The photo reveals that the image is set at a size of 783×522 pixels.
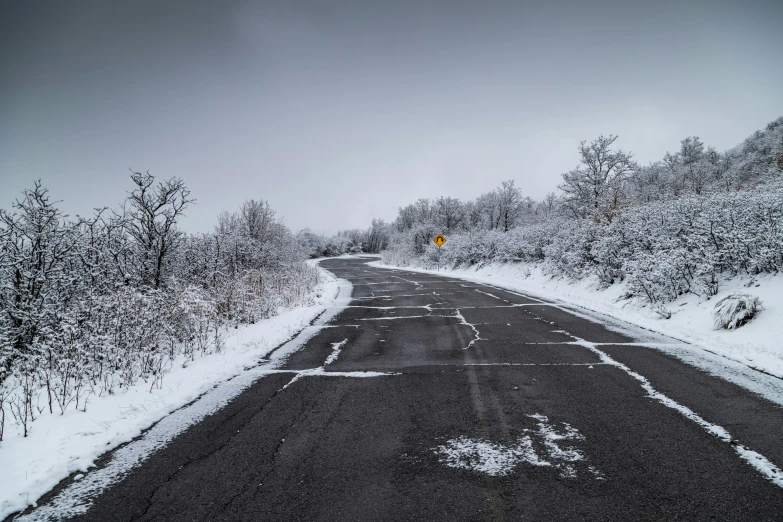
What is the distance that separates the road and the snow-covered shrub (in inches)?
103

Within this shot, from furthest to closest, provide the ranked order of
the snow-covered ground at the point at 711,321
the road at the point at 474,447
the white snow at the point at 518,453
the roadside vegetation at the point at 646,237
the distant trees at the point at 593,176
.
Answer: the distant trees at the point at 593,176, the roadside vegetation at the point at 646,237, the snow-covered ground at the point at 711,321, the white snow at the point at 518,453, the road at the point at 474,447

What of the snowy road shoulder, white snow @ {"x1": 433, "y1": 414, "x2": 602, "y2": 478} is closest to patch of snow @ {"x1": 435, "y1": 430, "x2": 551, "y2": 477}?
white snow @ {"x1": 433, "y1": 414, "x2": 602, "y2": 478}

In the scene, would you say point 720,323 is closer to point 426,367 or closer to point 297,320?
point 426,367

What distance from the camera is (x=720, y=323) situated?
7.47m

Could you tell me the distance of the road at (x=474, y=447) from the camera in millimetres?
2584

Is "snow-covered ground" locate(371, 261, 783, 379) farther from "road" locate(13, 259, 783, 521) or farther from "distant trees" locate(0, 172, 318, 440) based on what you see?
"distant trees" locate(0, 172, 318, 440)

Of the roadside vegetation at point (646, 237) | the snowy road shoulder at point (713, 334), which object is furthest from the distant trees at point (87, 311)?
the roadside vegetation at point (646, 237)

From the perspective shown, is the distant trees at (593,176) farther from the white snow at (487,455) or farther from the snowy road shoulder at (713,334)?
the white snow at (487,455)

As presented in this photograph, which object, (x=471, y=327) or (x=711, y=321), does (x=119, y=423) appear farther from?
(x=711, y=321)

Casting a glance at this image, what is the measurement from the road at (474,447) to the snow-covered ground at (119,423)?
10.5 inches

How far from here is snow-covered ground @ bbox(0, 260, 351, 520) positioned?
10.3 ft

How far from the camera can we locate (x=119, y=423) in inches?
161

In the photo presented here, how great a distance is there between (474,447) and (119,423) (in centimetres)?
402

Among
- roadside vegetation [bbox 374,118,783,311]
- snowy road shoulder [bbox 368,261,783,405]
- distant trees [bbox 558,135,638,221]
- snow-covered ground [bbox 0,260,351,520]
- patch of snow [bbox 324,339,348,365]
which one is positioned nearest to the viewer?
snow-covered ground [bbox 0,260,351,520]
